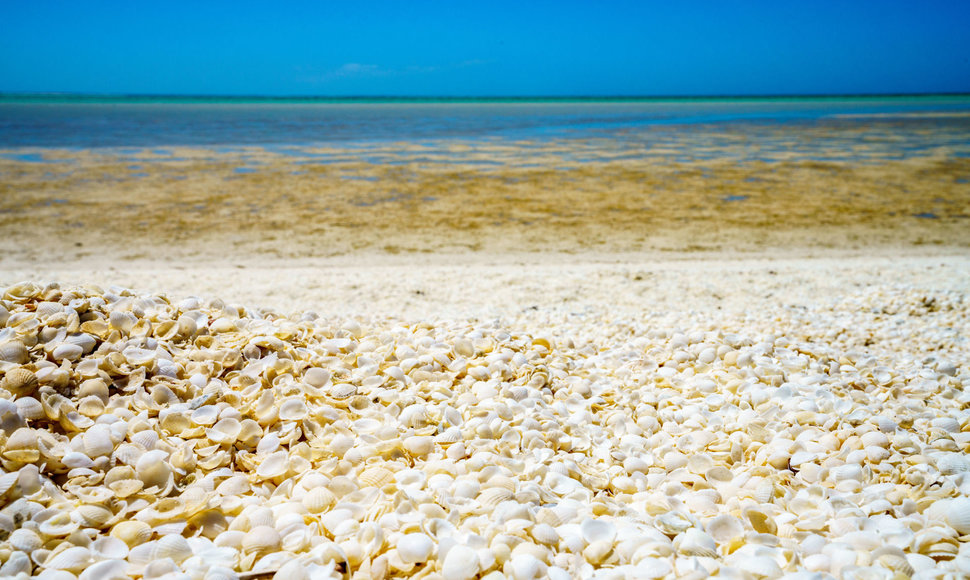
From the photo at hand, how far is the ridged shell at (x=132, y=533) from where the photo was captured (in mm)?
1753

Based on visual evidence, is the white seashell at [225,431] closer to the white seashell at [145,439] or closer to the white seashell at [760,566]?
the white seashell at [145,439]

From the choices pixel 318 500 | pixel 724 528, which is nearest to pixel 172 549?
pixel 318 500

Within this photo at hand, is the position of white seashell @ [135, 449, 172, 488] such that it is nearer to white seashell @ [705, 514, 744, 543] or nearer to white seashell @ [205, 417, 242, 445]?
white seashell @ [205, 417, 242, 445]

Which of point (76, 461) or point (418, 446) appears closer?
point (76, 461)

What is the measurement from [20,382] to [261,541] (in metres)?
1.28

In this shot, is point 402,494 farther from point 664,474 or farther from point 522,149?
point 522,149

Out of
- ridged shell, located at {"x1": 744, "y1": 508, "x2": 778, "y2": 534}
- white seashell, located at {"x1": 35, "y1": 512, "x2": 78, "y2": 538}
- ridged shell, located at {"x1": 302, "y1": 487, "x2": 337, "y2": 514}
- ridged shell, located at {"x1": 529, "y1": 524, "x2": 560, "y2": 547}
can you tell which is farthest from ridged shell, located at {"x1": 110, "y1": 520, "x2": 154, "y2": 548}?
ridged shell, located at {"x1": 744, "y1": 508, "x2": 778, "y2": 534}

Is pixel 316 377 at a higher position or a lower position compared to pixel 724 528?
higher

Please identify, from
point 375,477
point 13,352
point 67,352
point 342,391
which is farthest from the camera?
point 342,391

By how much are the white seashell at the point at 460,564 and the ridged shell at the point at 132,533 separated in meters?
0.90

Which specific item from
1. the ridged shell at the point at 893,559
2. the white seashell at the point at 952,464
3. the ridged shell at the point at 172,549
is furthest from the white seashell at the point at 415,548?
the white seashell at the point at 952,464

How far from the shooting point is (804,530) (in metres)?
1.83

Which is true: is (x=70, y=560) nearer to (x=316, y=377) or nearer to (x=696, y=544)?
(x=316, y=377)

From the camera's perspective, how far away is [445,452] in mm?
2293
